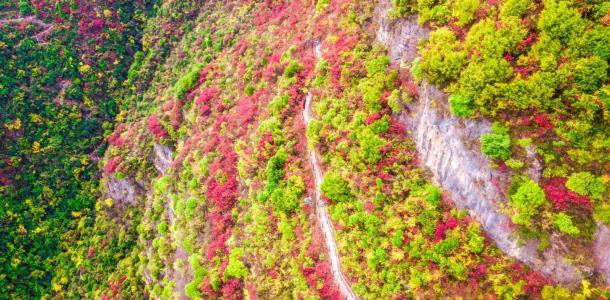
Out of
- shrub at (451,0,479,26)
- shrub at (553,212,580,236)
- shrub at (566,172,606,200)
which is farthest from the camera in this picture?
shrub at (451,0,479,26)

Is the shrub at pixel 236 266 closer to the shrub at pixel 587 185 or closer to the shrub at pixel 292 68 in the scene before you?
the shrub at pixel 292 68

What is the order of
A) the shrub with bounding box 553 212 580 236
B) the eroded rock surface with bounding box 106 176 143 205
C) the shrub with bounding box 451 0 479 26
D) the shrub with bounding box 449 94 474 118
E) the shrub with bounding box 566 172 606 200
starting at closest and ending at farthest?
1. the shrub with bounding box 566 172 606 200
2. the shrub with bounding box 553 212 580 236
3. the shrub with bounding box 449 94 474 118
4. the shrub with bounding box 451 0 479 26
5. the eroded rock surface with bounding box 106 176 143 205

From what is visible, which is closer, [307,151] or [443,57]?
[443,57]

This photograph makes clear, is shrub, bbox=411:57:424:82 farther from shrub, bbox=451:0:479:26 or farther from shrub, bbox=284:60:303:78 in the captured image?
shrub, bbox=284:60:303:78

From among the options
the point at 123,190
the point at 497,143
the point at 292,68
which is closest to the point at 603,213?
the point at 497,143

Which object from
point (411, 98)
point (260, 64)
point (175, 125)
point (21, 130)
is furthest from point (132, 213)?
point (411, 98)

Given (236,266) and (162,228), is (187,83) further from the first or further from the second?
(236,266)

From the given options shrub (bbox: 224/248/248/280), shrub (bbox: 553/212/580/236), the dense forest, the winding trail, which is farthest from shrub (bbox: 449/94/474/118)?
shrub (bbox: 224/248/248/280)
